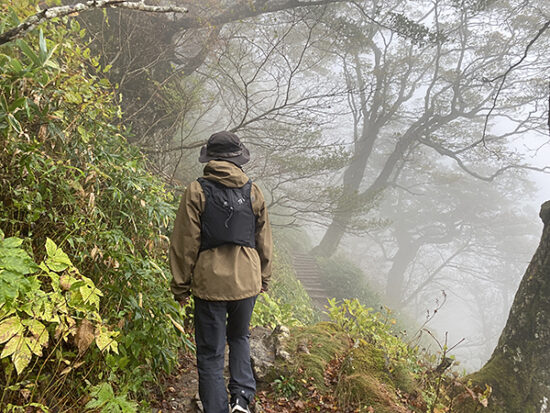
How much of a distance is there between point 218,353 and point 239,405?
37 centimetres

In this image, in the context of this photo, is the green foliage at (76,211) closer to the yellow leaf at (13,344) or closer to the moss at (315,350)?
the yellow leaf at (13,344)

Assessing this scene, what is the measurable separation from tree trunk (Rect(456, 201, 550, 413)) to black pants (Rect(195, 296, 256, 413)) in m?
2.66

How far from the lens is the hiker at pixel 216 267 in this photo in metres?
2.04

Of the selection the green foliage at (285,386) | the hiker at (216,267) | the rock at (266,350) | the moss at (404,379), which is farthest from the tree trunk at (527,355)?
the hiker at (216,267)

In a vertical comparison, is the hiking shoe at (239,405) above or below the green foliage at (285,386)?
above

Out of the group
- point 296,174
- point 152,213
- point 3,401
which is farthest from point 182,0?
point 3,401

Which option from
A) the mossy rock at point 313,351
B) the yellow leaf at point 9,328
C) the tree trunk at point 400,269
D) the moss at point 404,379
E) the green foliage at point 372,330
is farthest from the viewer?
the tree trunk at point 400,269

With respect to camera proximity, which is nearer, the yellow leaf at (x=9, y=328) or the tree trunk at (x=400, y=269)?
the yellow leaf at (x=9, y=328)

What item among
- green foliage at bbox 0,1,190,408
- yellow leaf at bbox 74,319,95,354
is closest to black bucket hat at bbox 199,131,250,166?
green foliage at bbox 0,1,190,408

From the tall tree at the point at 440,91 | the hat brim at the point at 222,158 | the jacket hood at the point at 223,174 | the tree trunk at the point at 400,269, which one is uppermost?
the tall tree at the point at 440,91

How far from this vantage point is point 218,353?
208 centimetres

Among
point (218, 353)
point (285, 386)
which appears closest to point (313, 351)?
point (285, 386)

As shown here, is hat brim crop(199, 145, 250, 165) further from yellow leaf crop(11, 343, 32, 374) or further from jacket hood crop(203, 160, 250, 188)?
yellow leaf crop(11, 343, 32, 374)

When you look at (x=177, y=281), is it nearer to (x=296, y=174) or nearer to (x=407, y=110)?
(x=296, y=174)
